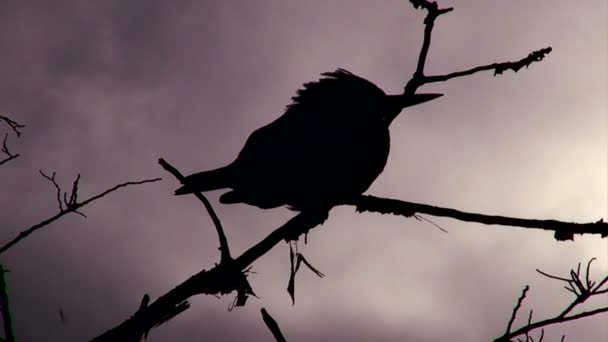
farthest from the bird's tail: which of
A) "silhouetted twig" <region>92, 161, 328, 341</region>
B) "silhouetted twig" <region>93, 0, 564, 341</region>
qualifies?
"silhouetted twig" <region>92, 161, 328, 341</region>

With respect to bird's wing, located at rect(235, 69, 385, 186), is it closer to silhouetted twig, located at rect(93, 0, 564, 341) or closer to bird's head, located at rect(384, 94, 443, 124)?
bird's head, located at rect(384, 94, 443, 124)

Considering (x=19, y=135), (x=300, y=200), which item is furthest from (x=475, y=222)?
(x=19, y=135)

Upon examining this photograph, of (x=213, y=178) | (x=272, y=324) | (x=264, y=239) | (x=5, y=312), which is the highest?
(x=213, y=178)

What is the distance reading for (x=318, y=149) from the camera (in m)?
4.36

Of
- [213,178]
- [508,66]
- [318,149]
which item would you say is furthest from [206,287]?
[213,178]

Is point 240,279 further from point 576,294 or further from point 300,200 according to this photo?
point 300,200

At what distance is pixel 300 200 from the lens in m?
4.55

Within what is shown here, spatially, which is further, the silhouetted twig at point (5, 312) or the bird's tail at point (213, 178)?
the bird's tail at point (213, 178)

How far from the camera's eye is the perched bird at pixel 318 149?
4.31m

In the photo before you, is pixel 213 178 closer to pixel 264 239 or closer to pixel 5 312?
pixel 264 239

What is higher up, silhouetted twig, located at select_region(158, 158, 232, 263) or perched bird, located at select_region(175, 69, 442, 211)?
perched bird, located at select_region(175, 69, 442, 211)

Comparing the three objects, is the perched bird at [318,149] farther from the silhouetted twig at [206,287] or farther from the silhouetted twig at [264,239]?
the silhouetted twig at [206,287]

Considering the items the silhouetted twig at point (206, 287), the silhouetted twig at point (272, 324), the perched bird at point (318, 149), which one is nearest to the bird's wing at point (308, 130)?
the perched bird at point (318, 149)

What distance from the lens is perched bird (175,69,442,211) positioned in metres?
4.31
